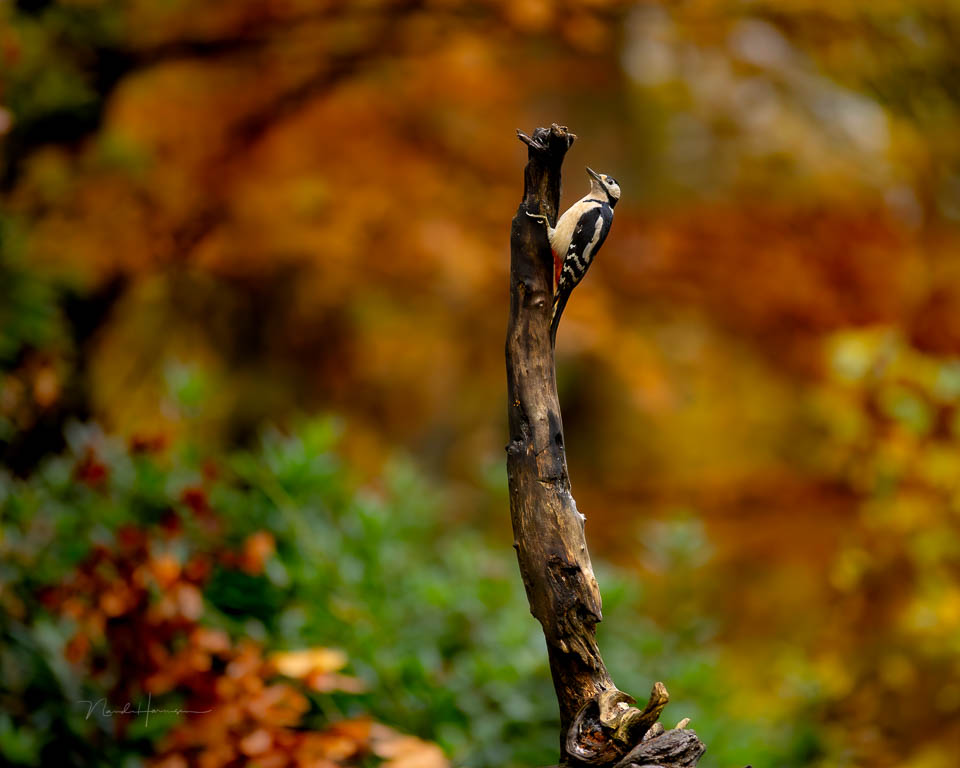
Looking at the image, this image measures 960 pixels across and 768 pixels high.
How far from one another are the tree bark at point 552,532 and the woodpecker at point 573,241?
0.7 inches

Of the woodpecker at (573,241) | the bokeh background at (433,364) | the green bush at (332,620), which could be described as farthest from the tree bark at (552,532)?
the green bush at (332,620)

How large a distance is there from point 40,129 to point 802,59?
457cm

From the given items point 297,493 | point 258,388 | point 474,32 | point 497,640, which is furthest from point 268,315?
point 497,640

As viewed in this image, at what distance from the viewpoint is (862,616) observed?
4.05m

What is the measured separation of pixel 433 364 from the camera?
6.30 m

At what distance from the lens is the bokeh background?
2.32m

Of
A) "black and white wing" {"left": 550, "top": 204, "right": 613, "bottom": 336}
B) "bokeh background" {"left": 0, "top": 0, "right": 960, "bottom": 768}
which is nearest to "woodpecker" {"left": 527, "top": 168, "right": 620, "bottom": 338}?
"black and white wing" {"left": 550, "top": 204, "right": 613, "bottom": 336}

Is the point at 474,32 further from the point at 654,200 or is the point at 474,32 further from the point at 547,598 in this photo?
the point at 547,598

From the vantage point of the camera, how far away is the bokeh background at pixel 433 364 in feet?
7.60

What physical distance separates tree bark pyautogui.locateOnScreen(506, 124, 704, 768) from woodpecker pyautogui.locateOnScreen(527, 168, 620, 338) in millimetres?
19

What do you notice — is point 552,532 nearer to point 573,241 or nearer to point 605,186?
point 573,241
